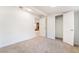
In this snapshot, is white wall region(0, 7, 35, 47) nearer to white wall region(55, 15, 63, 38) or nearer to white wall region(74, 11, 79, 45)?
white wall region(55, 15, 63, 38)

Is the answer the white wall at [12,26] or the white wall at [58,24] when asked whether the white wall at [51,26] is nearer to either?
the white wall at [58,24]

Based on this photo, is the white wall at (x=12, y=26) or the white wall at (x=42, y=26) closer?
the white wall at (x=12, y=26)

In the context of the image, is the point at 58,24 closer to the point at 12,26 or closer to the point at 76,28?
the point at 76,28

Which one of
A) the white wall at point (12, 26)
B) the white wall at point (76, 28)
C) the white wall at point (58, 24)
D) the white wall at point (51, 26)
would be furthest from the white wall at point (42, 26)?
the white wall at point (76, 28)

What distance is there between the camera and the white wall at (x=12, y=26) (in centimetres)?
381

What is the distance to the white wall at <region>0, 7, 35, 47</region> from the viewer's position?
3.81 m

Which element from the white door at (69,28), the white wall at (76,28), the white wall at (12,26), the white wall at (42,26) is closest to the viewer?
the white wall at (12,26)

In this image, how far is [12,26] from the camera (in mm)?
4340

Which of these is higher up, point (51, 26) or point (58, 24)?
point (58, 24)

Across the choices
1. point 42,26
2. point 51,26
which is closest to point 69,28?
point 51,26

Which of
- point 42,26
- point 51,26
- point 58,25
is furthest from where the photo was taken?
point 42,26

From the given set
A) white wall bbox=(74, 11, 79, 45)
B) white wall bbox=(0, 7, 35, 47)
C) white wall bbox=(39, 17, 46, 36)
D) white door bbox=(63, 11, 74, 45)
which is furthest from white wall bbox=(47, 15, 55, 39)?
white wall bbox=(74, 11, 79, 45)

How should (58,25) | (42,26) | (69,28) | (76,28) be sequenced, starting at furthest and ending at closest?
1. (42,26)
2. (58,25)
3. (69,28)
4. (76,28)

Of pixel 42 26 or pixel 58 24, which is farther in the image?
→ pixel 42 26
